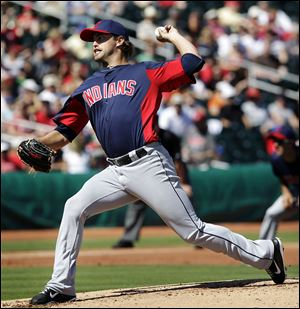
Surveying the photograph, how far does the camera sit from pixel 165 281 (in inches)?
344

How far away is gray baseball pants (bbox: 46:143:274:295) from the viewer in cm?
604

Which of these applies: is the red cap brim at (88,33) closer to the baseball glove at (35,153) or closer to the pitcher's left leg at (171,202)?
the baseball glove at (35,153)

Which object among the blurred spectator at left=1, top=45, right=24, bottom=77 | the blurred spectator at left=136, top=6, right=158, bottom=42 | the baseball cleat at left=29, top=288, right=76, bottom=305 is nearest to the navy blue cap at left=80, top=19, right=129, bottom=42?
the baseball cleat at left=29, top=288, right=76, bottom=305

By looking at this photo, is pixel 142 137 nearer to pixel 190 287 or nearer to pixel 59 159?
pixel 190 287

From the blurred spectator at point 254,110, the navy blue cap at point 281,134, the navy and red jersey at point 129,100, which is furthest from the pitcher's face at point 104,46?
the blurred spectator at point 254,110

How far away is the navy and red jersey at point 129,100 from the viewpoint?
6.03m

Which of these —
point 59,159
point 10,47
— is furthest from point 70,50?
point 59,159

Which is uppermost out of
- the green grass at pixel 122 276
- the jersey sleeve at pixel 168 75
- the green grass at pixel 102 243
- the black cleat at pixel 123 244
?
the jersey sleeve at pixel 168 75

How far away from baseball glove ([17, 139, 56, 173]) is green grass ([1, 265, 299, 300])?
1.91 meters

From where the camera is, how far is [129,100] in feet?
19.9

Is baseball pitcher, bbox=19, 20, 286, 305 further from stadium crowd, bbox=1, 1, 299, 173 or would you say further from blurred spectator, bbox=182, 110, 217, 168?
blurred spectator, bbox=182, 110, 217, 168

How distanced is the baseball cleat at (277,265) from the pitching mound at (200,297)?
0.08 metres

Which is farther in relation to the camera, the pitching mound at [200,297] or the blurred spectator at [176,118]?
the blurred spectator at [176,118]

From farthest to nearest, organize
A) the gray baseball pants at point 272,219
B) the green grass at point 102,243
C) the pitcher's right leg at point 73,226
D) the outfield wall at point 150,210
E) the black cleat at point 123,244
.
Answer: the outfield wall at point 150,210 → the green grass at point 102,243 → the black cleat at point 123,244 → the gray baseball pants at point 272,219 → the pitcher's right leg at point 73,226
